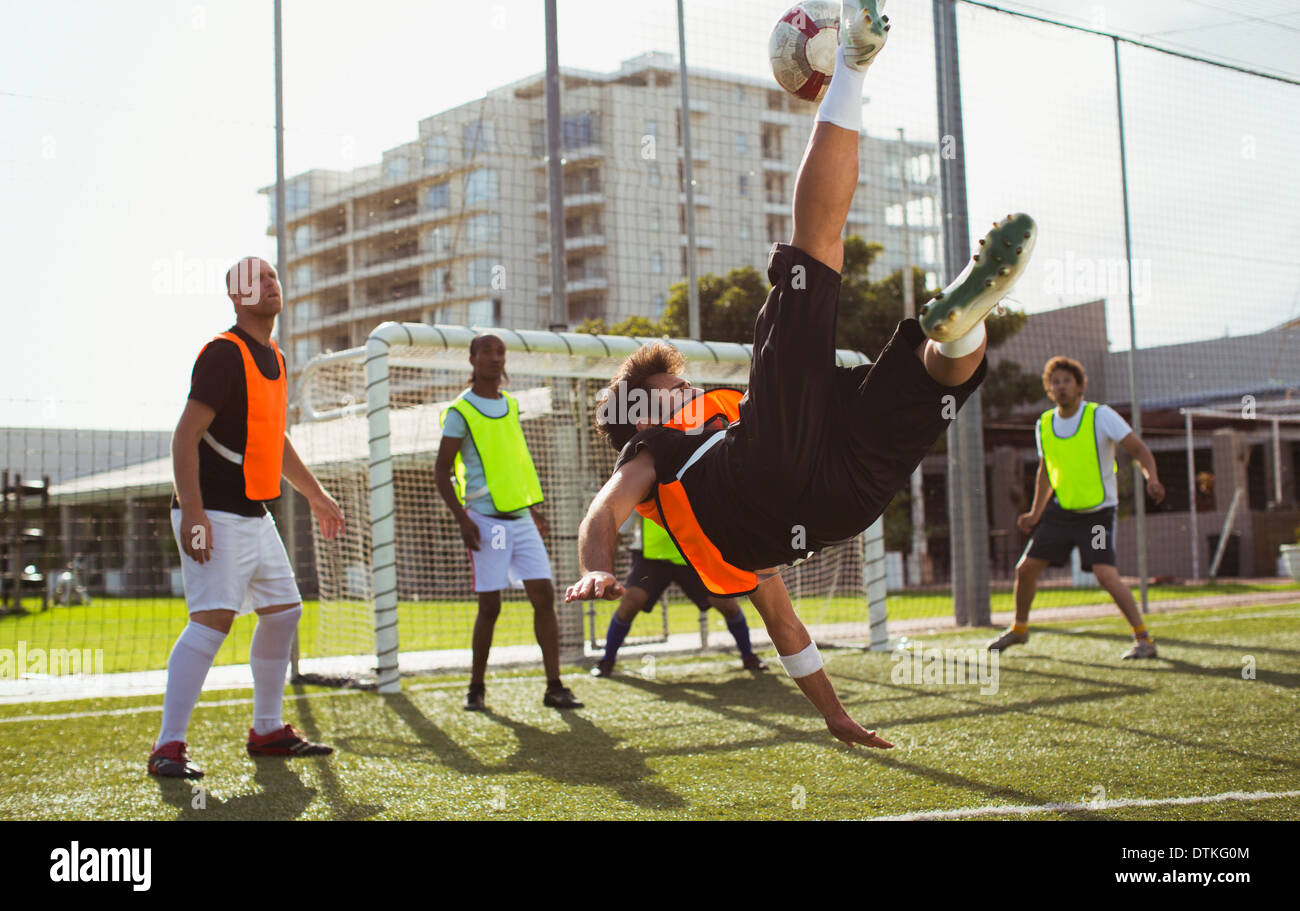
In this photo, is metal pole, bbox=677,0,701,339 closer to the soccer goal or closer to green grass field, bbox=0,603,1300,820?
the soccer goal

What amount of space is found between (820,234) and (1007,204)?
32.8ft

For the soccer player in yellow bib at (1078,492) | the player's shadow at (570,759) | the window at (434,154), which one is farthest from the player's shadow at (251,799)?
the window at (434,154)

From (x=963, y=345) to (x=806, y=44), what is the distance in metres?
1.28

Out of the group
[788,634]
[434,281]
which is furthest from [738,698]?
[434,281]

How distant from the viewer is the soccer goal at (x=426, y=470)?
7.91m

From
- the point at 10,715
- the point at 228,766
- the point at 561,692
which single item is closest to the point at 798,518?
the point at 228,766

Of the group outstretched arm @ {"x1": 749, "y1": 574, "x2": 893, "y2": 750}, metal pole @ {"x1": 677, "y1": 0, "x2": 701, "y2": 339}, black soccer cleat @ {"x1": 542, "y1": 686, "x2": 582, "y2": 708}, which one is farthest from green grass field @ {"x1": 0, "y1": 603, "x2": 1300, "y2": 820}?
metal pole @ {"x1": 677, "y1": 0, "x2": 701, "y2": 339}

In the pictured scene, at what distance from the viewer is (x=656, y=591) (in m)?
8.17

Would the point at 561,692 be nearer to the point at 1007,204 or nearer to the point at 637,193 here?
the point at 637,193

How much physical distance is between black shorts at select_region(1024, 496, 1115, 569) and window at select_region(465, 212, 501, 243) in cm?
613

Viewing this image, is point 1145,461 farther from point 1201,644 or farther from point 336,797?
point 336,797

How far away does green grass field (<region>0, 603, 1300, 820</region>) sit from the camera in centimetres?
414

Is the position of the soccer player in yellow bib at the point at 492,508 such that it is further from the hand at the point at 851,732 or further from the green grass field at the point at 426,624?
the hand at the point at 851,732

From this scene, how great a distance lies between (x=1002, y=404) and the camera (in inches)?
1048
